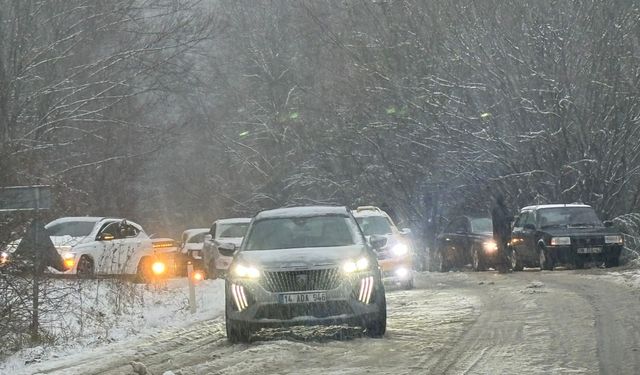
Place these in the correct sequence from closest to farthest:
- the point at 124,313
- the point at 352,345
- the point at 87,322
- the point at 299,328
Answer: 1. the point at 352,345
2. the point at 299,328
3. the point at 87,322
4. the point at 124,313

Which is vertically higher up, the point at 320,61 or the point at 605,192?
the point at 320,61

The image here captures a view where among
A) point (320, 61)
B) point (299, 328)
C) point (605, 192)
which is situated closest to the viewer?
point (299, 328)

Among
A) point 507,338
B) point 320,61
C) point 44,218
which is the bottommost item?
point 507,338

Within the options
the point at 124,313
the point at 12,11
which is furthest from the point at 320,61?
the point at 124,313

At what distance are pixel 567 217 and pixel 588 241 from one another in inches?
50.9

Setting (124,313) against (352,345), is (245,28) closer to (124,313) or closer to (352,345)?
(124,313)

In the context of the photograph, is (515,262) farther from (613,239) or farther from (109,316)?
(109,316)

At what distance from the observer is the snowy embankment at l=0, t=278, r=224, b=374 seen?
1297 cm

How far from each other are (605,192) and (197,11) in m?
14.9

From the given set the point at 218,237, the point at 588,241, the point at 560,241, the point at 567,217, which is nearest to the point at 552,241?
the point at 560,241

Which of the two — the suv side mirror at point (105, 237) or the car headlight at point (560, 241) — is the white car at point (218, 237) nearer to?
the suv side mirror at point (105, 237)

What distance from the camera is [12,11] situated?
20.2 meters

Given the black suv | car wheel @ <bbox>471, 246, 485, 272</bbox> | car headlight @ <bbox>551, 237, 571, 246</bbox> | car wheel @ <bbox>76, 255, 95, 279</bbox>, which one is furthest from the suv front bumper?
car wheel @ <bbox>471, 246, 485, 272</bbox>

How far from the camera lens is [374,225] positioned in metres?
22.9
